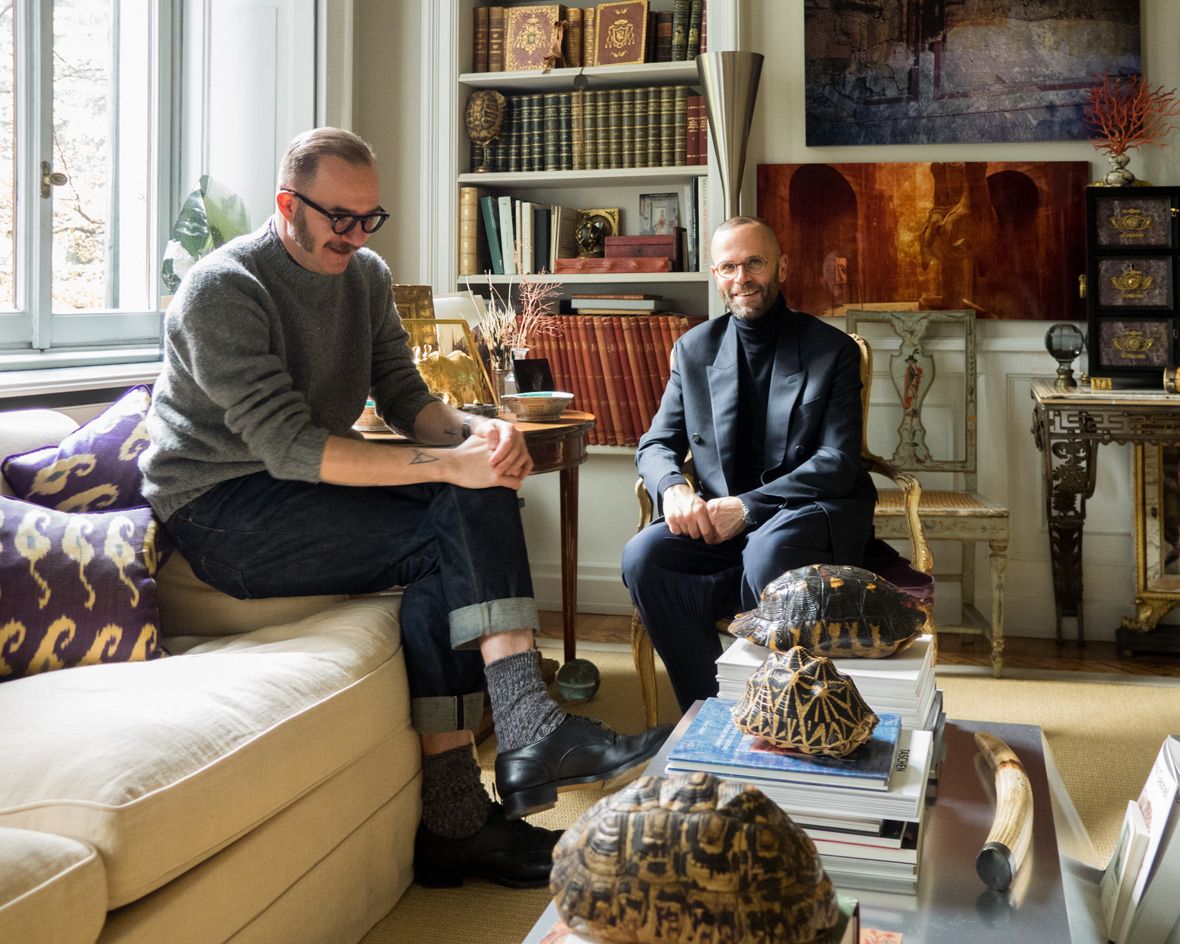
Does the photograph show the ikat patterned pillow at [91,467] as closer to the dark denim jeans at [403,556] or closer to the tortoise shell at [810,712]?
the dark denim jeans at [403,556]

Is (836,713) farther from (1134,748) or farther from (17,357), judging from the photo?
(17,357)

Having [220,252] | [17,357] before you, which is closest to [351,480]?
[220,252]

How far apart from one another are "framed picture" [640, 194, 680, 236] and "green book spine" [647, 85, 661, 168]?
15 centimetres

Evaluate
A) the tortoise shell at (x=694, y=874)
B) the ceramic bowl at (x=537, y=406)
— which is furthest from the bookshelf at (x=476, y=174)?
the tortoise shell at (x=694, y=874)

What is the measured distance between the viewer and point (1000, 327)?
3.78 m

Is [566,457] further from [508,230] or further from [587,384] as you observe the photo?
[508,230]

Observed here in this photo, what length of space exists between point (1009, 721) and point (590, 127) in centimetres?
230

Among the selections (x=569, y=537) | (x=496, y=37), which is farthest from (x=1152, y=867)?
(x=496, y=37)

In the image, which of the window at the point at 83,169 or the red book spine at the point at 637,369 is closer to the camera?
the window at the point at 83,169

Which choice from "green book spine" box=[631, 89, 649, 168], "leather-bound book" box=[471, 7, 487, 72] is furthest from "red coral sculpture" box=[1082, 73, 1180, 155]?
"leather-bound book" box=[471, 7, 487, 72]

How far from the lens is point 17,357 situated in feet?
9.22

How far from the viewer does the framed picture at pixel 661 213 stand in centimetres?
406

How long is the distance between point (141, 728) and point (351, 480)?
0.69 meters

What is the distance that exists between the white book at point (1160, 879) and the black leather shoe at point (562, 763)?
70cm
